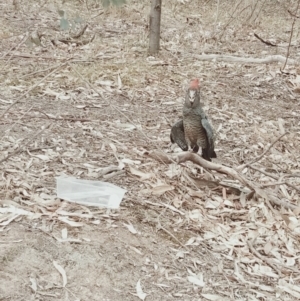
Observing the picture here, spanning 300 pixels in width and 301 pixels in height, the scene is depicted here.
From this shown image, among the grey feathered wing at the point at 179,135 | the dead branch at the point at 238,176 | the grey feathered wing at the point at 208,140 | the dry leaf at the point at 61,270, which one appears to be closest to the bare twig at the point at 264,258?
the dead branch at the point at 238,176

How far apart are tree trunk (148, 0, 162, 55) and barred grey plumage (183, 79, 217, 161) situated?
109 inches

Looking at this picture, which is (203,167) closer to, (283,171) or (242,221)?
(242,221)

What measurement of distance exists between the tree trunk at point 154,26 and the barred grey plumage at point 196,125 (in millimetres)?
2765

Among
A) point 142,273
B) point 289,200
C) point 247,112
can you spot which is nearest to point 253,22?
point 247,112

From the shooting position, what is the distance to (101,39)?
751 centimetres

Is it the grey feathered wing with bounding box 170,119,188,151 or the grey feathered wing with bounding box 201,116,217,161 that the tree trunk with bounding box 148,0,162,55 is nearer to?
the grey feathered wing with bounding box 170,119,188,151

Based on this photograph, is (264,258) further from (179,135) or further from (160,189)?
(179,135)

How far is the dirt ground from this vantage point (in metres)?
2.86

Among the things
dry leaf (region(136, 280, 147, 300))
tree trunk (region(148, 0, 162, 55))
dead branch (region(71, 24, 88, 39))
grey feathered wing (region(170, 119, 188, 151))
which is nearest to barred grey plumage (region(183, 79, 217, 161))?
grey feathered wing (region(170, 119, 188, 151))

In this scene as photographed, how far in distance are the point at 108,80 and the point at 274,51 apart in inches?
115

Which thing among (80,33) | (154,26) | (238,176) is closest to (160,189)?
(238,176)

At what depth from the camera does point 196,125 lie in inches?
166

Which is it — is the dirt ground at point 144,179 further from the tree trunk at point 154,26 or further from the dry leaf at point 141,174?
the tree trunk at point 154,26

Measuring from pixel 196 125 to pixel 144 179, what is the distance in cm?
71
